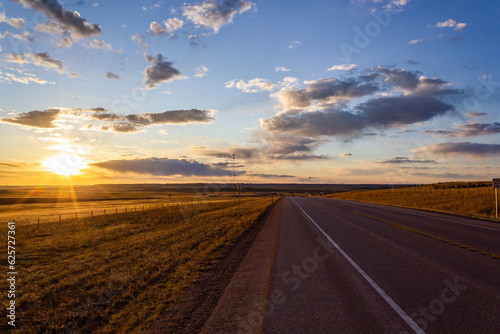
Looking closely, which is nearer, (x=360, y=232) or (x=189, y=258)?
(x=189, y=258)

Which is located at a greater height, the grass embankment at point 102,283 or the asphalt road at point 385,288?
the asphalt road at point 385,288

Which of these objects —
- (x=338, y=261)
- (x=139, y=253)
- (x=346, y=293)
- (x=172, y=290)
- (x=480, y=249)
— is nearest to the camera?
(x=346, y=293)

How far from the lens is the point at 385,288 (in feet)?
21.9

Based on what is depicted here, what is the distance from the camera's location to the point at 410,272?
7961 mm

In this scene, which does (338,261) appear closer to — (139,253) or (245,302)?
(245,302)

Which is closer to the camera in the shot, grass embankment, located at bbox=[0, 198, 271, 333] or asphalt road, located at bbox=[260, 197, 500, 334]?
asphalt road, located at bbox=[260, 197, 500, 334]

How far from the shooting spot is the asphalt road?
5.00 meters

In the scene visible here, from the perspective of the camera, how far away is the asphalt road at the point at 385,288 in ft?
16.4

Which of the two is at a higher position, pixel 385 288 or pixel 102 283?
pixel 385 288

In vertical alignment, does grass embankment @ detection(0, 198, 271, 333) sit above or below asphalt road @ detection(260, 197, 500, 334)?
below

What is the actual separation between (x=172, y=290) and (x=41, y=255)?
11055 mm

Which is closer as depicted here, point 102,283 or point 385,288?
point 385,288

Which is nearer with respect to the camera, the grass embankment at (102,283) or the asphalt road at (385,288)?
the asphalt road at (385,288)

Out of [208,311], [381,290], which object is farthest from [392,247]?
[208,311]
